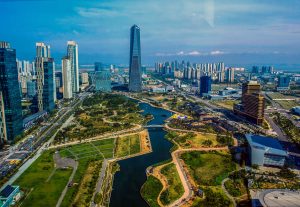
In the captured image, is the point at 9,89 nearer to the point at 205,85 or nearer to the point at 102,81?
the point at 102,81

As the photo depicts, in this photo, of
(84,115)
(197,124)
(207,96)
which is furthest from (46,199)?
(207,96)

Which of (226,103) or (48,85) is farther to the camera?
(226,103)

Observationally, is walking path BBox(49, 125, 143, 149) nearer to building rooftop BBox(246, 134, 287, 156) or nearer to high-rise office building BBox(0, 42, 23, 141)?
high-rise office building BBox(0, 42, 23, 141)

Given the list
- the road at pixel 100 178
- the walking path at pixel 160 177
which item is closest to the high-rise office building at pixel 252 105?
the walking path at pixel 160 177

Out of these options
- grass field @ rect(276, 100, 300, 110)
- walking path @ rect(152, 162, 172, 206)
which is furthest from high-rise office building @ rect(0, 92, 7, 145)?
grass field @ rect(276, 100, 300, 110)

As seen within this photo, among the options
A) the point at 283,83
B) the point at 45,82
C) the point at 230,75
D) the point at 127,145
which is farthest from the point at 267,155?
the point at 230,75

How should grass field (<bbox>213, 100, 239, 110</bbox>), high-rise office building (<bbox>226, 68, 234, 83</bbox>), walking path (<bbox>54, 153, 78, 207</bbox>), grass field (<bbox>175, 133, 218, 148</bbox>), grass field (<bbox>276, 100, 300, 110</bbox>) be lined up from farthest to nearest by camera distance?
high-rise office building (<bbox>226, 68, 234, 83</bbox>) < grass field (<bbox>276, 100, 300, 110</bbox>) < grass field (<bbox>213, 100, 239, 110</bbox>) < grass field (<bbox>175, 133, 218, 148</bbox>) < walking path (<bbox>54, 153, 78, 207</bbox>)

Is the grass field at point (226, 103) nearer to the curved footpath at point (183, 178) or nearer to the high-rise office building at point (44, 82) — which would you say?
the curved footpath at point (183, 178)

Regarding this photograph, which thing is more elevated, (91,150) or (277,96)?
(277,96)
